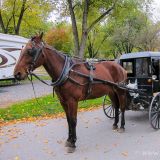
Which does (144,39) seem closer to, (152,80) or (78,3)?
(78,3)

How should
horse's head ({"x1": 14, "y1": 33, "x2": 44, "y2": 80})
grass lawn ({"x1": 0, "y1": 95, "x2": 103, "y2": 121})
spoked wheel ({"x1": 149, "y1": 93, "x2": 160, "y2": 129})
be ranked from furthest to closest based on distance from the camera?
grass lawn ({"x1": 0, "y1": 95, "x2": 103, "y2": 121}), spoked wheel ({"x1": 149, "y1": 93, "x2": 160, "y2": 129}), horse's head ({"x1": 14, "y1": 33, "x2": 44, "y2": 80})

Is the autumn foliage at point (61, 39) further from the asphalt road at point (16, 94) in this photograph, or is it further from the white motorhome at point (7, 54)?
the asphalt road at point (16, 94)

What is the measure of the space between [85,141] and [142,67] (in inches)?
129

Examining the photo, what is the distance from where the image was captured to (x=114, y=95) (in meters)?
9.20

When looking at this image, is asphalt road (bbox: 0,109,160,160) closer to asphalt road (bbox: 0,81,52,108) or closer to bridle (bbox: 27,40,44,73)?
bridle (bbox: 27,40,44,73)

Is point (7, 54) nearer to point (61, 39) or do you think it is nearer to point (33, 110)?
point (33, 110)

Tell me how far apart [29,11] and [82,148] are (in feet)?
93.2

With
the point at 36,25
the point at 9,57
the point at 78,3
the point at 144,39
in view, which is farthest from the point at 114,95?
the point at 144,39

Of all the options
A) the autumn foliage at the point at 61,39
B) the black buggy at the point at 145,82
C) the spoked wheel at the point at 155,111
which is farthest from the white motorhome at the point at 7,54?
the autumn foliage at the point at 61,39

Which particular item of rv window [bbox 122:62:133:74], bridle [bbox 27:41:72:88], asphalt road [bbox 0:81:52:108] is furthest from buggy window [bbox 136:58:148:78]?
asphalt road [bbox 0:81:52:108]

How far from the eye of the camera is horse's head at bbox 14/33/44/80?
6.59 metres

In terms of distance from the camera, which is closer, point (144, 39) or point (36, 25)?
point (36, 25)

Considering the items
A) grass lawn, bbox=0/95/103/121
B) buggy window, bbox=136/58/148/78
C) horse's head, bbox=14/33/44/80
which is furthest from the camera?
grass lawn, bbox=0/95/103/121

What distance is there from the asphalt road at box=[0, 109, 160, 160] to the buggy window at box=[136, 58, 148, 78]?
1.48 metres
